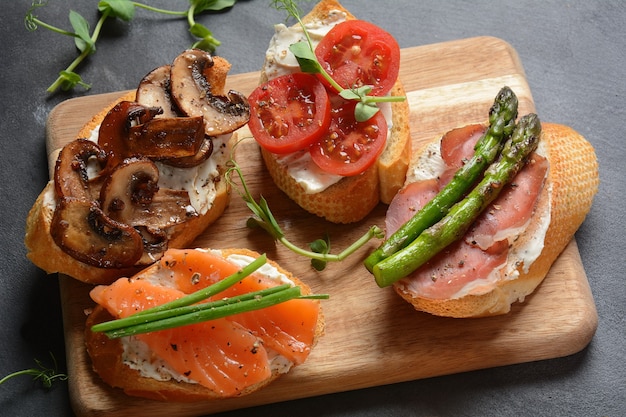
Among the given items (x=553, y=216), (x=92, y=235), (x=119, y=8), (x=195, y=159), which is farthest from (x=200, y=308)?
(x=119, y=8)

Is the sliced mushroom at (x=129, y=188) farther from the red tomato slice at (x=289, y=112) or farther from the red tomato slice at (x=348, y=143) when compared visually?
the red tomato slice at (x=348, y=143)

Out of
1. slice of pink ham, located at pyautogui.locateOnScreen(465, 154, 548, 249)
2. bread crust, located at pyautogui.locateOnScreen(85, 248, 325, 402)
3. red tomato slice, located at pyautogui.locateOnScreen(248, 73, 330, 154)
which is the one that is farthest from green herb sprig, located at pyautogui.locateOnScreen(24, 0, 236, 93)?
slice of pink ham, located at pyautogui.locateOnScreen(465, 154, 548, 249)

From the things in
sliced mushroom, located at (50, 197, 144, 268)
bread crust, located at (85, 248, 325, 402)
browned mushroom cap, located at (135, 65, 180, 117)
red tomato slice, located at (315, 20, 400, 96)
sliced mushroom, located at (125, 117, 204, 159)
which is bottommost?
bread crust, located at (85, 248, 325, 402)

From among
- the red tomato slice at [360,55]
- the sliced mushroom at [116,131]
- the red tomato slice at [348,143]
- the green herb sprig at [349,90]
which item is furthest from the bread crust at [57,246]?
the red tomato slice at [360,55]

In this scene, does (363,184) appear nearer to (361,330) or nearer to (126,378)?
(361,330)

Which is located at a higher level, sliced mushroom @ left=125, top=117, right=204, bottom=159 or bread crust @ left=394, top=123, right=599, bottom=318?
sliced mushroom @ left=125, top=117, right=204, bottom=159

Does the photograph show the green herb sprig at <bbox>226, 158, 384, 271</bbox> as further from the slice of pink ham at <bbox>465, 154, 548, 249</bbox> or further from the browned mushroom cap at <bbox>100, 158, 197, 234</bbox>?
the slice of pink ham at <bbox>465, 154, 548, 249</bbox>
